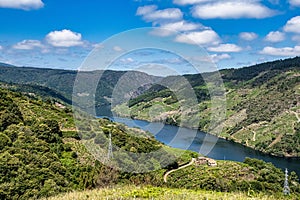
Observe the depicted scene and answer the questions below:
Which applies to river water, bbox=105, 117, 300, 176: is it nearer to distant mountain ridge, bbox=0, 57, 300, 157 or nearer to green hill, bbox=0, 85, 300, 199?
distant mountain ridge, bbox=0, 57, 300, 157

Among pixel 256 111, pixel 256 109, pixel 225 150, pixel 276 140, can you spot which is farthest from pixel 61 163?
pixel 256 109

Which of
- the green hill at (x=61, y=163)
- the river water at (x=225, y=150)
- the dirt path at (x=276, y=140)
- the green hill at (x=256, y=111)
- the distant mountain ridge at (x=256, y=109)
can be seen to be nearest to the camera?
the green hill at (x=61, y=163)

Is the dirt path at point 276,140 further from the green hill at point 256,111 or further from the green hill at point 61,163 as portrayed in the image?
the green hill at point 61,163

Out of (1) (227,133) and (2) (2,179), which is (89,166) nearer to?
(2) (2,179)

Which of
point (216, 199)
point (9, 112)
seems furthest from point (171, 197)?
point (9, 112)

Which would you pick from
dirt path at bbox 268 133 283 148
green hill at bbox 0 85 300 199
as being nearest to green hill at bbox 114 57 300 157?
dirt path at bbox 268 133 283 148

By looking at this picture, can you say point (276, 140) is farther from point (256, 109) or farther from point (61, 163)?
point (61, 163)

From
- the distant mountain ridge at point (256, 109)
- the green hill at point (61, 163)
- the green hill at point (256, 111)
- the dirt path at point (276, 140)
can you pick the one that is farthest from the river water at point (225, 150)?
the green hill at point (61, 163)

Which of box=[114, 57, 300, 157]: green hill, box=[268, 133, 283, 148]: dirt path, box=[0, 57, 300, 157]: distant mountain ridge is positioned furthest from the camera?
box=[114, 57, 300, 157]: green hill
